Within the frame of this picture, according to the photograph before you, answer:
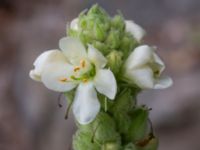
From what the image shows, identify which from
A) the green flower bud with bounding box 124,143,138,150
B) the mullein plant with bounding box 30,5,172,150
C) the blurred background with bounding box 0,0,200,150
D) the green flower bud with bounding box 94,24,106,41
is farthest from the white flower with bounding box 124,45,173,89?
the blurred background with bounding box 0,0,200,150

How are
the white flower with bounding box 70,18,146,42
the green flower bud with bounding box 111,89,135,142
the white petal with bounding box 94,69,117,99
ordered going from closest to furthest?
the white petal with bounding box 94,69,117,99
the green flower bud with bounding box 111,89,135,142
the white flower with bounding box 70,18,146,42

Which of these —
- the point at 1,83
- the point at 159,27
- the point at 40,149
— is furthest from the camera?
the point at 159,27

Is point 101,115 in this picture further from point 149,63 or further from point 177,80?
point 177,80

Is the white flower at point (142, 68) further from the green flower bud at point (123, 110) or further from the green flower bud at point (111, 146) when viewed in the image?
the green flower bud at point (111, 146)

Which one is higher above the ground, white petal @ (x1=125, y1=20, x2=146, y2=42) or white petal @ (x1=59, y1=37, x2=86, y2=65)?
white petal @ (x1=125, y1=20, x2=146, y2=42)

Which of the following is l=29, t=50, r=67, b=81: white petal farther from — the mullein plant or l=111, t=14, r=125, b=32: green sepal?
l=111, t=14, r=125, b=32: green sepal

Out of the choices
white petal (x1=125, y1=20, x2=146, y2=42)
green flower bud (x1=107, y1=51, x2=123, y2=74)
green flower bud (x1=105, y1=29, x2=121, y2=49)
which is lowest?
green flower bud (x1=107, y1=51, x2=123, y2=74)

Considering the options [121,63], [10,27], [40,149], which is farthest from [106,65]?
[10,27]

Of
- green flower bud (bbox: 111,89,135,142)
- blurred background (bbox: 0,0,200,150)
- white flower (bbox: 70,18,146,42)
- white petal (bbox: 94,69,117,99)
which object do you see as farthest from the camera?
blurred background (bbox: 0,0,200,150)
